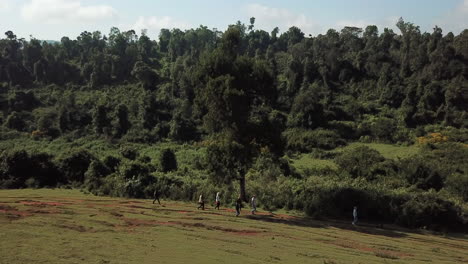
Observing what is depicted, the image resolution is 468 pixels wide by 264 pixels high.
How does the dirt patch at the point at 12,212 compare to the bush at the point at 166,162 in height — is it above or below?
below

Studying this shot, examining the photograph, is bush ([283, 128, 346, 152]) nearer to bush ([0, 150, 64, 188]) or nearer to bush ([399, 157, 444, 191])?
bush ([399, 157, 444, 191])

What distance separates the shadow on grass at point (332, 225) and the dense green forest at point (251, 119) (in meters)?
2.11

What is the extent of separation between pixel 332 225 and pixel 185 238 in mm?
12589

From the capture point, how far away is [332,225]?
3180 cm

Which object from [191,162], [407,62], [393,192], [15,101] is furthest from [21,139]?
[407,62]

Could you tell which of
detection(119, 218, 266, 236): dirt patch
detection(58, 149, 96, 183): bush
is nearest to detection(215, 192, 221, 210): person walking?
detection(119, 218, 266, 236): dirt patch

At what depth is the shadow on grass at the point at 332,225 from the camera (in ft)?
99.2

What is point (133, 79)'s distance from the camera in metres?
108

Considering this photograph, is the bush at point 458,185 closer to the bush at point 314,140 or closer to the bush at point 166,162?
the bush at point 314,140

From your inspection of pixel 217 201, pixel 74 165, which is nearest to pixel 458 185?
pixel 217 201

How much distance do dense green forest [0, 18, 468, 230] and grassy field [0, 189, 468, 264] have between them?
173 inches

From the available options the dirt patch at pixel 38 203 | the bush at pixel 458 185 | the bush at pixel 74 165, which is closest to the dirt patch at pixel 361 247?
the bush at pixel 458 185

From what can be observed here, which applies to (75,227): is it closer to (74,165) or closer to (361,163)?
(74,165)

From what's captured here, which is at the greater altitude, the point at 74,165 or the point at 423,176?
the point at 423,176
